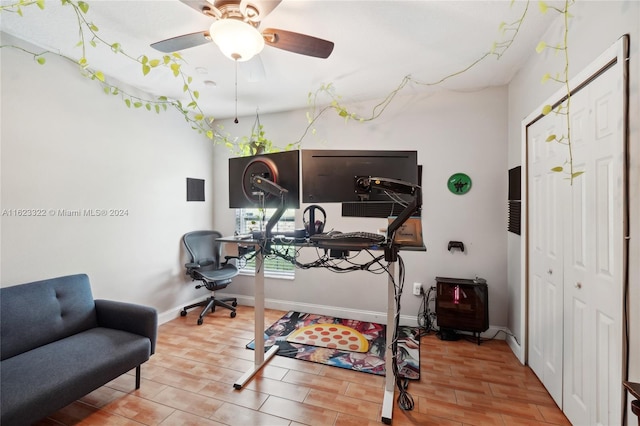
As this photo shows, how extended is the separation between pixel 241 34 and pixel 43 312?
2.44m

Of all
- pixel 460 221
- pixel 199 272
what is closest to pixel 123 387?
pixel 199 272

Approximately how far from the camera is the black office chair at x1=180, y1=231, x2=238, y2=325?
3.38 m

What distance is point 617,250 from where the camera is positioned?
1316 mm

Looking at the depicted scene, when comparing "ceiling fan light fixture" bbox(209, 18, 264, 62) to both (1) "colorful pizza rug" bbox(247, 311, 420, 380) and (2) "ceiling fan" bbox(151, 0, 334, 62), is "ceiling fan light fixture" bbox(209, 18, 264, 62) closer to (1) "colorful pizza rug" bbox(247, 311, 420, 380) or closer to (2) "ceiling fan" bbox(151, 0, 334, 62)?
(2) "ceiling fan" bbox(151, 0, 334, 62)

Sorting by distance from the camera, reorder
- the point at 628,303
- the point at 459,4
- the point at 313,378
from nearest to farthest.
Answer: the point at 628,303 < the point at 459,4 < the point at 313,378

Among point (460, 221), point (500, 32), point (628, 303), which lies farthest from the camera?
point (460, 221)

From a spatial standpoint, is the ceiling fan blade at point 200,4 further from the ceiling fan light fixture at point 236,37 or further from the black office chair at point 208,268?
the black office chair at point 208,268

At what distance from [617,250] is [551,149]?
1.03 m

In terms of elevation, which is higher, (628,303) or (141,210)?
(141,210)

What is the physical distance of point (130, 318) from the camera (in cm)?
221

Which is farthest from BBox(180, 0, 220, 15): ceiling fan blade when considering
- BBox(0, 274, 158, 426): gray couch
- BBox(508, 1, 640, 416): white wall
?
BBox(0, 274, 158, 426): gray couch

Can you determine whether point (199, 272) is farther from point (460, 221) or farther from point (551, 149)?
point (551, 149)

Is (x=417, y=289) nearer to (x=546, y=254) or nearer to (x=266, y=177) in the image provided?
(x=546, y=254)

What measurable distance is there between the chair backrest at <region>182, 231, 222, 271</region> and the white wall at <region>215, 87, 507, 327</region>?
160 centimetres
